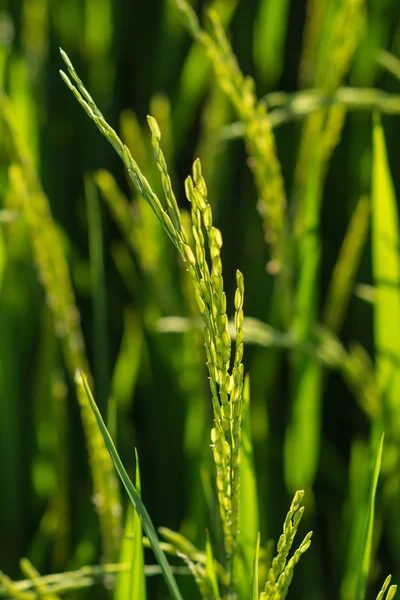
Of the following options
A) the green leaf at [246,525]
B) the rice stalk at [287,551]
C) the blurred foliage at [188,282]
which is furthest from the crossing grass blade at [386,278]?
the rice stalk at [287,551]

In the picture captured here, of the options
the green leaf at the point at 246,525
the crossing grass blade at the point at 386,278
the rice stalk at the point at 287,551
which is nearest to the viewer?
the rice stalk at the point at 287,551

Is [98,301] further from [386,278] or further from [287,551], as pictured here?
[287,551]

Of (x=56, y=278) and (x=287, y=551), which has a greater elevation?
(x=56, y=278)

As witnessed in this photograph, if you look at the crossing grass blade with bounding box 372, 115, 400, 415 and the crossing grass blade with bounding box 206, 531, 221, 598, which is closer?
the crossing grass blade with bounding box 206, 531, 221, 598

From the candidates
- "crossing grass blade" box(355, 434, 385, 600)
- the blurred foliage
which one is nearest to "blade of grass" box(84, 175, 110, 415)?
the blurred foliage

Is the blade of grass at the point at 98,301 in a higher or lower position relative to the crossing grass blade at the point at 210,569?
higher

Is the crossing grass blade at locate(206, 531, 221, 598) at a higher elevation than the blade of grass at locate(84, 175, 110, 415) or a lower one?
lower

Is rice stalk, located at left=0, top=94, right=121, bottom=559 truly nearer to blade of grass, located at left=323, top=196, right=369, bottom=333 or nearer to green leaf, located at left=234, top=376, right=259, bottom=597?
green leaf, located at left=234, top=376, right=259, bottom=597

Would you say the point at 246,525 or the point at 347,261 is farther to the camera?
the point at 347,261

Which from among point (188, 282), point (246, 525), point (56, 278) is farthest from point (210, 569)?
point (188, 282)

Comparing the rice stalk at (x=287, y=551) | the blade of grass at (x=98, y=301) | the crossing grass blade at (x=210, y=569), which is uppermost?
the blade of grass at (x=98, y=301)

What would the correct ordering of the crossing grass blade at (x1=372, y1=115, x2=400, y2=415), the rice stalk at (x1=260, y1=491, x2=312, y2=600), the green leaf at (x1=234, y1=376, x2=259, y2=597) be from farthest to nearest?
the crossing grass blade at (x1=372, y1=115, x2=400, y2=415)
the green leaf at (x1=234, y1=376, x2=259, y2=597)
the rice stalk at (x1=260, y1=491, x2=312, y2=600)

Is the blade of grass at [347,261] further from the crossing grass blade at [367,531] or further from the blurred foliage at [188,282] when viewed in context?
the crossing grass blade at [367,531]

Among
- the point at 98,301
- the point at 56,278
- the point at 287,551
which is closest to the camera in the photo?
the point at 287,551
